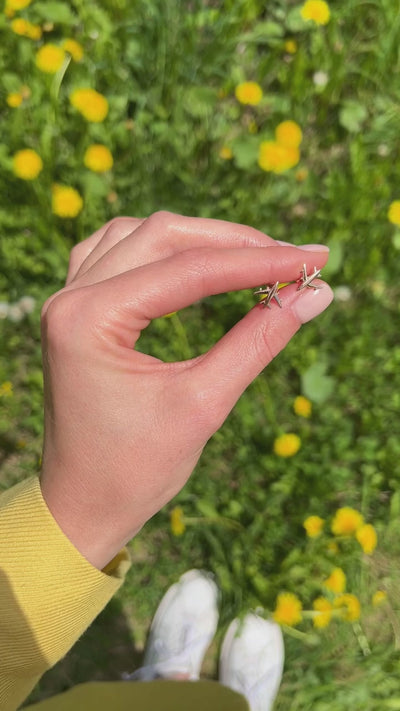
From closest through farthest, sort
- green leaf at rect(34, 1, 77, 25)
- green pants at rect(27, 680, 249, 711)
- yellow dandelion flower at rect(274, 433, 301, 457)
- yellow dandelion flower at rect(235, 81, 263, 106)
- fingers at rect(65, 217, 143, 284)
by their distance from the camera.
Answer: fingers at rect(65, 217, 143, 284), green pants at rect(27, 680, 249, 711), yellow dandelion flower at rect(274, 433, 301, 457), yellow dandelion flower at rect(235, 81, 263, 106), green leaf at rect(34, 1, 77, 25)

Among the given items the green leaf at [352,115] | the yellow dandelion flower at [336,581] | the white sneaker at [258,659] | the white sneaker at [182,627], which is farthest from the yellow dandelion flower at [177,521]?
the green leaf at [352,115]

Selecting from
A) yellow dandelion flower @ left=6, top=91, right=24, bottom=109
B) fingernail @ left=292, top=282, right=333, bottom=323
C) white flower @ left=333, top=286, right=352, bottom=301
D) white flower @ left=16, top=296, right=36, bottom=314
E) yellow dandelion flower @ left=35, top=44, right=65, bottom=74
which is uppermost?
yellow dandelion flower @ left=35, top=44, right=65, bottom=74

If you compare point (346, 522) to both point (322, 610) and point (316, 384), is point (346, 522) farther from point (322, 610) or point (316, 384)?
point (316, 384)

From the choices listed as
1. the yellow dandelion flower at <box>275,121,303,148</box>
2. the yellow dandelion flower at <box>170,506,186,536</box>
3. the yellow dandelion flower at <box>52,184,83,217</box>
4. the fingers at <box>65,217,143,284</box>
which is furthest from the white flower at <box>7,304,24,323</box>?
the yellow dandelion flower at <box>275,121,303,148</box>

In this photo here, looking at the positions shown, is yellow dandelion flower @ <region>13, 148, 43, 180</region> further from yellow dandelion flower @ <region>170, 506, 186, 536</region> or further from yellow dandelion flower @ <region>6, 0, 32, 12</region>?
yellow dandelion flower @ <region>170, 506, 186, 536</region>

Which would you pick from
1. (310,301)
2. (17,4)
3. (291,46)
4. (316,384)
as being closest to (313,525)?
(316,384)

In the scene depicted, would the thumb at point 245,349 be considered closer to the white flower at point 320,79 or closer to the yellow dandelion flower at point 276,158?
the yellow dandelion flower at point 276,158

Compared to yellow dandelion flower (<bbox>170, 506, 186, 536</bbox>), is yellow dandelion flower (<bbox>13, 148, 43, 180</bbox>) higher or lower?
higher

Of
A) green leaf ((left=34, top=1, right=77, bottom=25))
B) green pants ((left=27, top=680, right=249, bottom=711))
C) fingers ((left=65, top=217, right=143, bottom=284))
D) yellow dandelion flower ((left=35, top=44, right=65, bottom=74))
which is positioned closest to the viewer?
fingers ((left=65, top=217, right=143, bottom=284))
